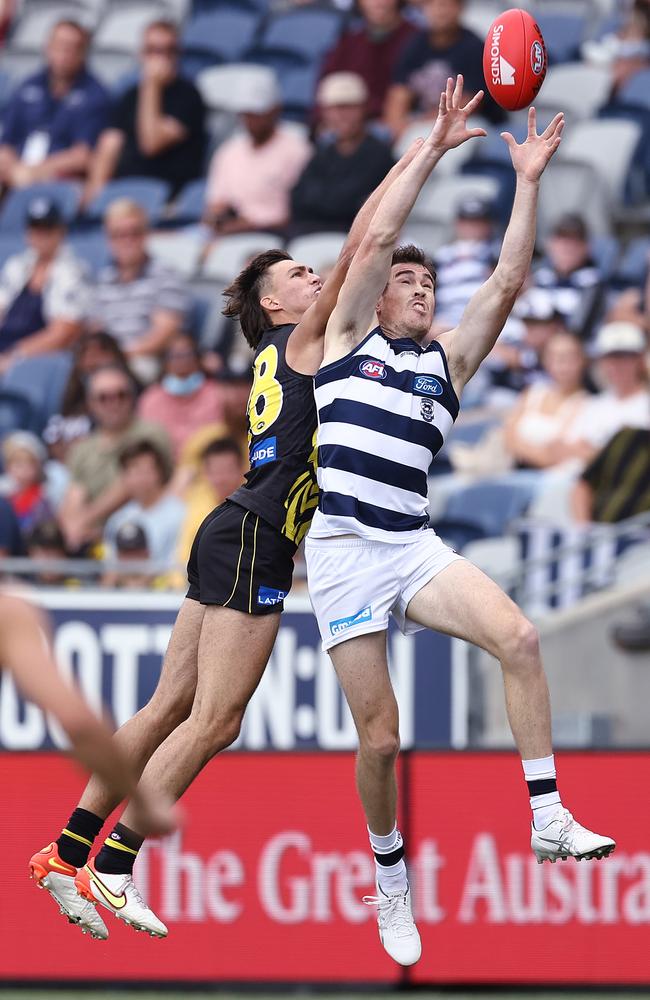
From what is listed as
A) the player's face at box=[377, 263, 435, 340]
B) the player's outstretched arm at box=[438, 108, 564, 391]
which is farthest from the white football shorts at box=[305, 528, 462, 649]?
the player's face at box=[377, 263, 435, 340]

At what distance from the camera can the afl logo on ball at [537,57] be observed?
664 cm

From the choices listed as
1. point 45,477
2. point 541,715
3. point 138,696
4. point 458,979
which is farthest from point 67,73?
point 541,715

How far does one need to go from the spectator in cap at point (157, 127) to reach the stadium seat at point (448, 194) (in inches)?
89.7

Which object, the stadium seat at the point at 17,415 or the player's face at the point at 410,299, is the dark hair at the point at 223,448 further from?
the player's face at the point at 410,299

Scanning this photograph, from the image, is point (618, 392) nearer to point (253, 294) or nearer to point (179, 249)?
point (179, 249)

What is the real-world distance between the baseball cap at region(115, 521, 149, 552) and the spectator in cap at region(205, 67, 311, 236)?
11.5ft

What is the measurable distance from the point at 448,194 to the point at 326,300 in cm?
708

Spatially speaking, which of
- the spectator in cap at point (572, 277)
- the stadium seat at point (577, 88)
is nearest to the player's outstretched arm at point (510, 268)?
the spectator in cap at point (572, 277)

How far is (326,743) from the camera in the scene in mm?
10453

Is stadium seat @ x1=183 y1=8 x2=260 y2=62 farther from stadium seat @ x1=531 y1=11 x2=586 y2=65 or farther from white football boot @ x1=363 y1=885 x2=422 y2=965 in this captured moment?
white football boot @ x1=363 y1=885 x2=422 y2=965

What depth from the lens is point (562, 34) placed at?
581 inches

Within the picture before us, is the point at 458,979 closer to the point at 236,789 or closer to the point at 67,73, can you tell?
the point at 236,789

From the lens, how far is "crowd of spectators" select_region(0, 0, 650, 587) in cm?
1130

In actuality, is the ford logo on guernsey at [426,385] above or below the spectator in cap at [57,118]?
below
